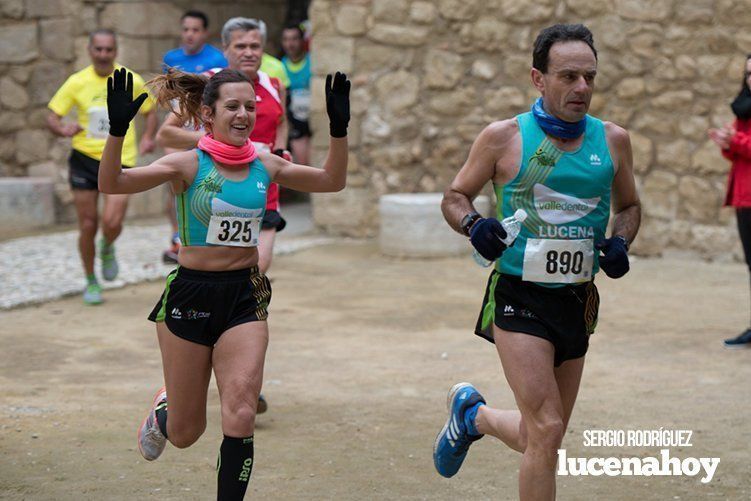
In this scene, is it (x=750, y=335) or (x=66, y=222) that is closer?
(x=750, y=335)

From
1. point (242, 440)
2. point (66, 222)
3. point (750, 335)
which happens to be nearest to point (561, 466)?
point (242, 440)

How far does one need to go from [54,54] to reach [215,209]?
916 centimetres

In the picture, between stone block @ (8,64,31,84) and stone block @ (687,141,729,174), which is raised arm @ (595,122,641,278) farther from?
stone block @ (8,64,31,84)

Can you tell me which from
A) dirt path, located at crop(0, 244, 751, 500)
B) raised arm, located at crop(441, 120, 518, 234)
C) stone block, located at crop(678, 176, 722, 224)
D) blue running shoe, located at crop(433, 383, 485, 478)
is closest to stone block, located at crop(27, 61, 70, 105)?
dirt path, located at crop(0, 244, 751, 500)

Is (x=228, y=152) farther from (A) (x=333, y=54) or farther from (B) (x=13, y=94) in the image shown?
(B) (x=13, y=94)

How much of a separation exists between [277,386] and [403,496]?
194 cm

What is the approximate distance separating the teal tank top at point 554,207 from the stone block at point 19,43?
987 cm

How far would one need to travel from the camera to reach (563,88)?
13.6 ft

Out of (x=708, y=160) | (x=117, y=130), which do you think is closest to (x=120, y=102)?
(x=117, y=130)

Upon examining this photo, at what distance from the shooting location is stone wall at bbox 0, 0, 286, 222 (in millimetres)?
12672

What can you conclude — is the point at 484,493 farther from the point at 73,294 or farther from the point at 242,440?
the point at 73,294

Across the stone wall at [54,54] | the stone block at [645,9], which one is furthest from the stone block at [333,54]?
the stone block at [645,9]

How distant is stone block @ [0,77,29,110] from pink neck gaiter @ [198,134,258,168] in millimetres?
9278

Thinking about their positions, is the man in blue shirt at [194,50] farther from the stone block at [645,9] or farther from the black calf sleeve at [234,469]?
the black calf sleeve at [234,469]
